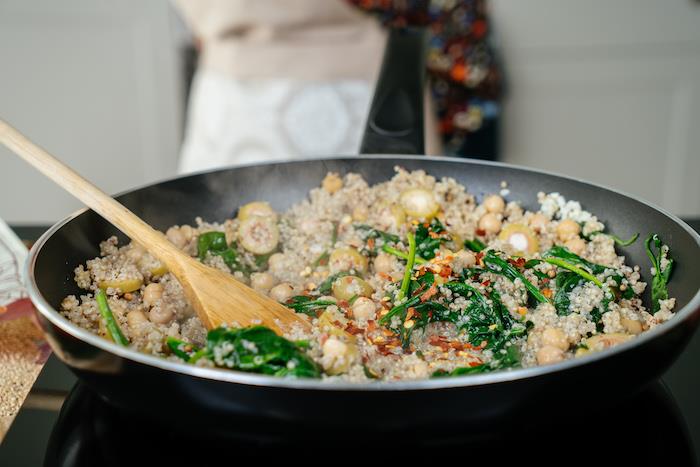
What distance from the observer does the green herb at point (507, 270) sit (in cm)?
115

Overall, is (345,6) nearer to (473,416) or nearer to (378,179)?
(378,179)

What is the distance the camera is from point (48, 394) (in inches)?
38.3

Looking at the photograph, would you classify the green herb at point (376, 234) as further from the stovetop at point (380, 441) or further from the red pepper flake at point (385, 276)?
the stovetop at point (380, 441)

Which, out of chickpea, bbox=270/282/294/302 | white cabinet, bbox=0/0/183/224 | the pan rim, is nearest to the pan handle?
chickpea, bbox=270/282/294/302

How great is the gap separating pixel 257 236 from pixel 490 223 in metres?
0.45

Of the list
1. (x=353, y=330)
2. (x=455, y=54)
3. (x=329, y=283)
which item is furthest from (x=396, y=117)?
(x=455, y=54)

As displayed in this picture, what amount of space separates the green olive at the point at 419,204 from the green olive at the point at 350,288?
243 mm

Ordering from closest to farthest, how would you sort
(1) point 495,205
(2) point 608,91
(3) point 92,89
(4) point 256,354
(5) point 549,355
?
(4) point 256,354 < (5) point 549,355 < (1) point 495,205 < (2) point 608,91 < (3) point 92,89

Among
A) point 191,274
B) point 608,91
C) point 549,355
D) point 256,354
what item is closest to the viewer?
point 256,354

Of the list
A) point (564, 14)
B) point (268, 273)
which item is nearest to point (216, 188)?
point (268, 273)

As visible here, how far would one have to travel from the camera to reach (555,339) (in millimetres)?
976

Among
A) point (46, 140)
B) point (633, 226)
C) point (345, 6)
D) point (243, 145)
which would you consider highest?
point (345, 6)

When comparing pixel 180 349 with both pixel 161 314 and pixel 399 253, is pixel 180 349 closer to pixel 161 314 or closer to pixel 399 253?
pixel 161 314

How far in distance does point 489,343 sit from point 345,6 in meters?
1.82
